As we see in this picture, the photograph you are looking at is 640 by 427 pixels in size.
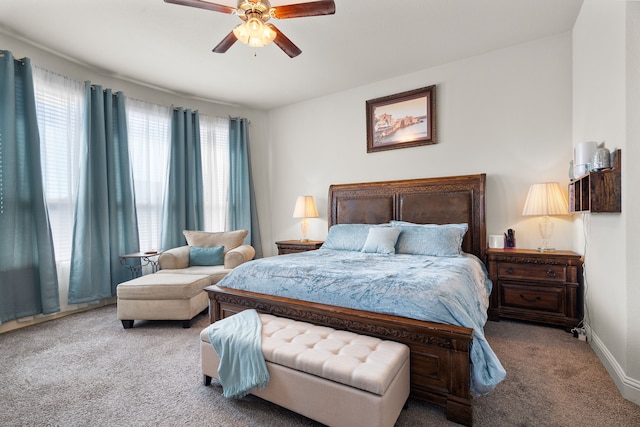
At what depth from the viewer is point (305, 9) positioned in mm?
2129

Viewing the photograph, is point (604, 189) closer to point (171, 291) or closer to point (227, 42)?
point (227, 42)

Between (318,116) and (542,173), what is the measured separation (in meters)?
3.11

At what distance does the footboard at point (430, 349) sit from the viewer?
1534mm

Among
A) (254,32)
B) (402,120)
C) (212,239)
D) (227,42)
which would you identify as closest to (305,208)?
(212,239)

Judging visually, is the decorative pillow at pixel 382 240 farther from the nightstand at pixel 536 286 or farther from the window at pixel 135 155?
the window at pixel 135 155

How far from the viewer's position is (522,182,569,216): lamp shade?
9.45 ft

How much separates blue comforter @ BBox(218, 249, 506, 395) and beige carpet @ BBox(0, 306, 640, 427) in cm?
39

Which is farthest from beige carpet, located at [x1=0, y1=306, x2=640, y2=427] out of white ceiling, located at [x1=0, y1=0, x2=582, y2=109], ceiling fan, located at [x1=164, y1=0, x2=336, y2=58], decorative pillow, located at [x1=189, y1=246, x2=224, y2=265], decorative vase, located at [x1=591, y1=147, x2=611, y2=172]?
white ceiling, located at [x1=0, y1=0, x2=582, y2=109]

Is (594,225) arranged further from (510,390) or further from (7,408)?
(7,408)

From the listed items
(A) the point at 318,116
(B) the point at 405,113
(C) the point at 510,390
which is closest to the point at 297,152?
(A) the point at 318,116

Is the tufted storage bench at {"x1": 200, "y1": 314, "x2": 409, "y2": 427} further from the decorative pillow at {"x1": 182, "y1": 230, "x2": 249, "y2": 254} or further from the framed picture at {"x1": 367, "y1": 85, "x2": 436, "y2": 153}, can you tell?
the framed picture at {"x1": 367, "y1": 85, "x2": 436, "y2": 153}

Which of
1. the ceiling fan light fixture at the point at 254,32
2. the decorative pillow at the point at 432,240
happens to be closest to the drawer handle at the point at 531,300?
the decorative pillow at the point at 432,240

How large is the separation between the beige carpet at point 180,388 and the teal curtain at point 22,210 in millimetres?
396

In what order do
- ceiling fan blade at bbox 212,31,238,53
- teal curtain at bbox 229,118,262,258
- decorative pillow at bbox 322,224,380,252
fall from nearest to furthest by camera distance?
ceiling fan blade at bbox 212,31,238,53 → decorative pillow at bbox 322,224,380,252 → teal curtain at bbox 229,118,262,258
